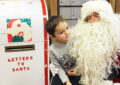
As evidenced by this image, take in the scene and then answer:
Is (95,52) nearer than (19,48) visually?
Yes

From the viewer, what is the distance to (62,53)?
48.7 inches

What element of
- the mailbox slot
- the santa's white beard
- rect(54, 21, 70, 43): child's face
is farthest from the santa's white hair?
the mailbox slot

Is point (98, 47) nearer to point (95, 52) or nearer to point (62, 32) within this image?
point (95, 52)

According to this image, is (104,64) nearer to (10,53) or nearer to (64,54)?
(64,54)

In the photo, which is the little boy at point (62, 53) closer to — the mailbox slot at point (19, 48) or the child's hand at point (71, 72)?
the child's hand at point (71, 72)

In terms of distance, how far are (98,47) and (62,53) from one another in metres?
0.32

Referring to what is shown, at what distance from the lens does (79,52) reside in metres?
1.06

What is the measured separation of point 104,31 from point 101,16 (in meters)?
0.09

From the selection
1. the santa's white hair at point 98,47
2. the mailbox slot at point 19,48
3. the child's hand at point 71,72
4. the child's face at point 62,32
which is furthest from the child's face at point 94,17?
the mailbox slot at point 19,48

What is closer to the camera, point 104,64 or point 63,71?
point 104,64

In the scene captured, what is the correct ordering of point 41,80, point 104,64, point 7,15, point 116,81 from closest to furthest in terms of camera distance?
point 104,64 < point 116,81 < point 7,15 < point 41,80

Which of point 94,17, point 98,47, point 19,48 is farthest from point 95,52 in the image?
point 19,48

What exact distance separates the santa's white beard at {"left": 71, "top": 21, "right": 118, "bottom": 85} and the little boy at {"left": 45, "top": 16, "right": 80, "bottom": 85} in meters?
0.14

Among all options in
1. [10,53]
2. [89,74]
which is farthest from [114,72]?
[10,53]
